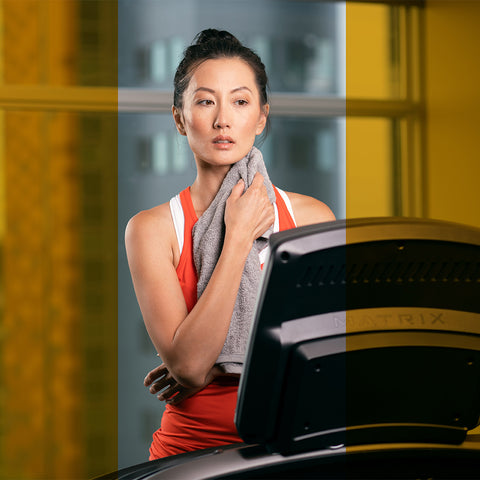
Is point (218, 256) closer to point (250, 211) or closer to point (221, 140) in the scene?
point (250, 211)

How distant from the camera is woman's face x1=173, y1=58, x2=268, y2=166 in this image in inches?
39.5

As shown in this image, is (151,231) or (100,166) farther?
(100,166)

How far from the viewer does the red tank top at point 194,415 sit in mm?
928

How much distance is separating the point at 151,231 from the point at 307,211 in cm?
29

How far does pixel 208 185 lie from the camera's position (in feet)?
3.43

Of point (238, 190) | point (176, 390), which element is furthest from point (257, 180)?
point (176, 390)

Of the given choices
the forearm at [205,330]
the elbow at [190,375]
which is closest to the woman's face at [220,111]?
the forearm at [205,330]

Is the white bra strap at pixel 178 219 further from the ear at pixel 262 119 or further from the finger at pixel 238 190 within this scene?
the ear at pixel 262 119

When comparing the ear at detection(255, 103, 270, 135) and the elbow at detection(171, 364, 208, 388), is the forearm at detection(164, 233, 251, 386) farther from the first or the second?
the ear at detection(255, 103, 270, 135)

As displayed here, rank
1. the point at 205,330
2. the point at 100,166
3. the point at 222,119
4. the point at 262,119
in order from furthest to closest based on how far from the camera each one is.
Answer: the point at 100,166 < the point at 262,119 < the point at 222,119 < the point at 205,330

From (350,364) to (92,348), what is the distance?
2824 millimetres

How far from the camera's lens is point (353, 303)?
20.8 inches

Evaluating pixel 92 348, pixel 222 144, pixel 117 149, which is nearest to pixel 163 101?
pixel 117 149

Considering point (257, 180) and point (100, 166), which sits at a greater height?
point (100, 166)
